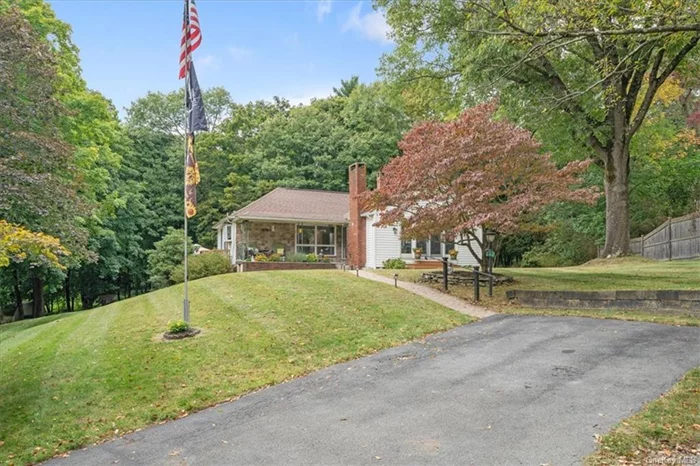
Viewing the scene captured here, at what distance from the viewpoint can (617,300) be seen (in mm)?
9828

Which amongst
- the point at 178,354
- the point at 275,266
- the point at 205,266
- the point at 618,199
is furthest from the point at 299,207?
the point at 178,354

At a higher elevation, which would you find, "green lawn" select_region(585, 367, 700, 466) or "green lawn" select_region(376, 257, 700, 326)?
"green lawn" select_region(376, 257, 700, 326)

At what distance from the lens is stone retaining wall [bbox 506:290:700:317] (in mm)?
8961

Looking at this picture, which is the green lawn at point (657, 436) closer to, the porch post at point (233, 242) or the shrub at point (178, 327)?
the shrub at point (178, 327)

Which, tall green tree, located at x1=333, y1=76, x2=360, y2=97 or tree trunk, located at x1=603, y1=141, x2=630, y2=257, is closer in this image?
tree trunk, located at x1=603, y1=141, x2=630, y2=257

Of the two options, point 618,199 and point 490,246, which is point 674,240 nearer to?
point 618,199

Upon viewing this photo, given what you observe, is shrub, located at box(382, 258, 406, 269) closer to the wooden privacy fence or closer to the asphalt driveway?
the wooden privacy fence

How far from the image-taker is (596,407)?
15.9 ft

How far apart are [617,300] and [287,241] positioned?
17.3 m

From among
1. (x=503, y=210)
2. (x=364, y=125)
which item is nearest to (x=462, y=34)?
(x=503, y=210)

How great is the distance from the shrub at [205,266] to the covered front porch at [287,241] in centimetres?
173

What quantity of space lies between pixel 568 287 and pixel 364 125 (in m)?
26.9

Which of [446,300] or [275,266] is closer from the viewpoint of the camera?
[446,300]

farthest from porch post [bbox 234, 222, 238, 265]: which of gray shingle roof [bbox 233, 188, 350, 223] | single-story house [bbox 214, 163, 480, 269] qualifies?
gray shingle roof [bbox 233, 188, 350, 223]
